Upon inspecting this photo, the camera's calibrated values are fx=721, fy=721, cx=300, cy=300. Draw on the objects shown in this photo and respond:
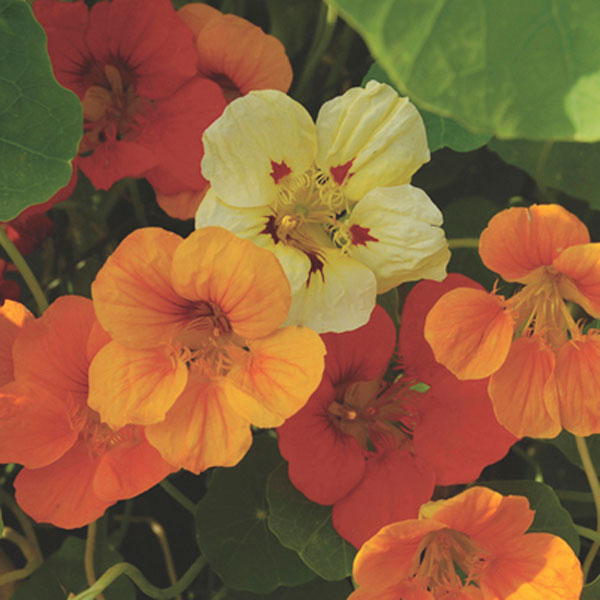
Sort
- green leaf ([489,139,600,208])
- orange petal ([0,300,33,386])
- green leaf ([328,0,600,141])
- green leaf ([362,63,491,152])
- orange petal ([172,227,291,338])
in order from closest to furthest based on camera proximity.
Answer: green leaf ([328,0,600,141]), orange petal ([172,227,291,338]), orange petal ([0,300,33,386]), green leaf ([362,63,491,152]), green leaf ([489,139,600,208])

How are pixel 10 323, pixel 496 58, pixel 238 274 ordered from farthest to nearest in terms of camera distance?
pixel 10 323
pixel 238 274
pixel 496 58

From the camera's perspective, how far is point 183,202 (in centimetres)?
77

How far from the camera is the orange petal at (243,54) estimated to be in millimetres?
747

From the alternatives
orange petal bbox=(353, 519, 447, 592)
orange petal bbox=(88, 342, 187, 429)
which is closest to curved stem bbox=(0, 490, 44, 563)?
orange petal bbox=(88, 342, 187, 429)

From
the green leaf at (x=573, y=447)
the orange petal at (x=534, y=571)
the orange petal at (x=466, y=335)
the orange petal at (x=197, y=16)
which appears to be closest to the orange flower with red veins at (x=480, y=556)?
the orange petal at (x=534, y=571)

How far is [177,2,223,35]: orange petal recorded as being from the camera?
0.78m

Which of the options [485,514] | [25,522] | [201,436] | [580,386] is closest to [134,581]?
[25,522]

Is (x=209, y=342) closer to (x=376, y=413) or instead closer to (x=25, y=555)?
(x=376, y=413)

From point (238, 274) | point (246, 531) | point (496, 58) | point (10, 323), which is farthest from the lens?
point (246, 531)

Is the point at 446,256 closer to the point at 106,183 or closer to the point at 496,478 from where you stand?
the point at 106,183

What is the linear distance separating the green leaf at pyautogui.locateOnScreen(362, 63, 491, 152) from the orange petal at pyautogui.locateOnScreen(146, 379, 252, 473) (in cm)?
37

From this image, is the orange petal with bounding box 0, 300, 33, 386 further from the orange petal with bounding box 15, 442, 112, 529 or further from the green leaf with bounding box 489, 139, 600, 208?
the green leaf with bounding box 489, 139, 600, 208

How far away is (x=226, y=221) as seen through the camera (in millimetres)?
601

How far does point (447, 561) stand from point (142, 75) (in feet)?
1.98
